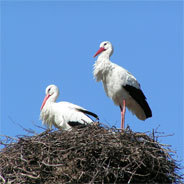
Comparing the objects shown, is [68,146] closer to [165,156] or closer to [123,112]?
[165,156]

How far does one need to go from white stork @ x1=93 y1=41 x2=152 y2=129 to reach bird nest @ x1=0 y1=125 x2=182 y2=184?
2259mm

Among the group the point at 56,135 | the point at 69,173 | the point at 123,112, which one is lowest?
the point at 69,173

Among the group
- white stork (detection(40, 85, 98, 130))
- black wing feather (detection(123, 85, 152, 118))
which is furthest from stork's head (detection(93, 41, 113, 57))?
white stork (detection(40, 85, 98, 130))

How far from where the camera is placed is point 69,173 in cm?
792

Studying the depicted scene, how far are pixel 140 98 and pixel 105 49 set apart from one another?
1157mm

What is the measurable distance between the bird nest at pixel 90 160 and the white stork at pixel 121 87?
2259mm

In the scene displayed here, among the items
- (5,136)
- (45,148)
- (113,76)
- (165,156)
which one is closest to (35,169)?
(45,148)

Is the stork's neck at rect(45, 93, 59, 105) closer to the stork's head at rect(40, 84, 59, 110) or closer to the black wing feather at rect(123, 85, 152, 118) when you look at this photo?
the stork's head at rect(40, 84, 59, 110)

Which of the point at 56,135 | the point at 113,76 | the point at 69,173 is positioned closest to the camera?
the point at 69,173

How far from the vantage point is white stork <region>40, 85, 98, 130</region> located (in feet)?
33.4

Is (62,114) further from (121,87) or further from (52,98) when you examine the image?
(121,87)

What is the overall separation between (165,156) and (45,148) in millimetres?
1679

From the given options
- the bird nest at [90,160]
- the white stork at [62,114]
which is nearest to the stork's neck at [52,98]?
the white stork at [62,114]

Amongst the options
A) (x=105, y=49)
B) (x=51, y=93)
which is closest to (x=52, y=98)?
(x=51, y=93)
